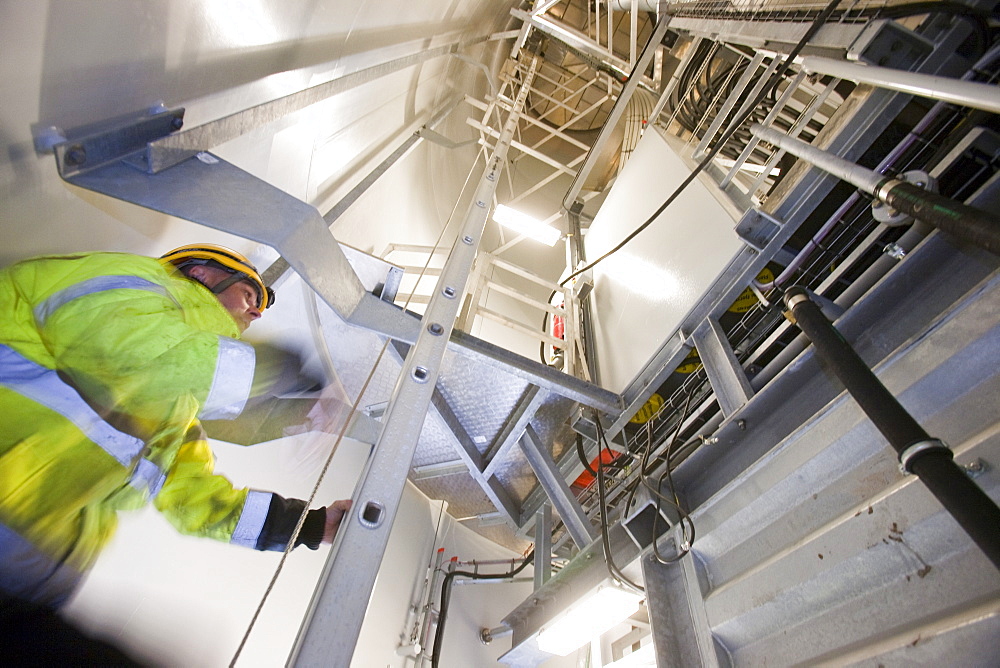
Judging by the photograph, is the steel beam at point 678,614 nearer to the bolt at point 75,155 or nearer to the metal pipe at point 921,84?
the metal pipe at point 921,84

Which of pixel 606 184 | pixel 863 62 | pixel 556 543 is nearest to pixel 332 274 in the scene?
pixel 863 62

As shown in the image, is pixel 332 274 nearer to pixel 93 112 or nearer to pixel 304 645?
pixel 93 112

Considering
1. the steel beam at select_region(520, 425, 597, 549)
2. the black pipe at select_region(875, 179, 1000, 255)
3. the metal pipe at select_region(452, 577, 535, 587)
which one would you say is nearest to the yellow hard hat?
the steel beam at select_region(520, 425, 597, 549)

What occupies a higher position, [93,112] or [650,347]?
[650,347]

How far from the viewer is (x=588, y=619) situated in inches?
88.4

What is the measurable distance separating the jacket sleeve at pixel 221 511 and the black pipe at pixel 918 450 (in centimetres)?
150

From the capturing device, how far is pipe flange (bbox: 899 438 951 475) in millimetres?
939

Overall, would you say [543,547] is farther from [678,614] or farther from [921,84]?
[921,84]

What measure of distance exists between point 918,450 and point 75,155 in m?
2.01

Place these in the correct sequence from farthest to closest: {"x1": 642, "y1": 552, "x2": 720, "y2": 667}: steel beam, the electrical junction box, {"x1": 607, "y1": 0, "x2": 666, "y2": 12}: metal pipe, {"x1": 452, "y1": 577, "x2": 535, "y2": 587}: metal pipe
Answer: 1. {"x1": 607, "y1": 0, "x2": 666, "y2": 12}: metal pipe
2. {"x1": 452, "y1": 577, "x2": 535, "y2": 587}: metal pipe
3. the electrical junction box
4. {"x1": 642, "y1": 552, "x2": 720, "y2": 667}: steel beam

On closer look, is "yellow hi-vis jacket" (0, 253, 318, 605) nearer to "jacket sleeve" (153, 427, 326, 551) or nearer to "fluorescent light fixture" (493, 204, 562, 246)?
"jacket sleeve" (153, 427, 326, 551)

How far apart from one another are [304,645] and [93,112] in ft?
4.26

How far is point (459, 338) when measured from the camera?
2316 millimetres

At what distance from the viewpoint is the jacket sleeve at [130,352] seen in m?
0.93
